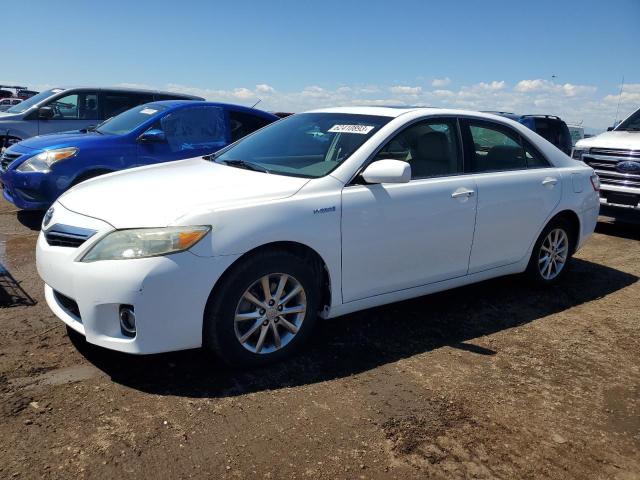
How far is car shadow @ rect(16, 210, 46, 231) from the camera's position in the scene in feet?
21.6

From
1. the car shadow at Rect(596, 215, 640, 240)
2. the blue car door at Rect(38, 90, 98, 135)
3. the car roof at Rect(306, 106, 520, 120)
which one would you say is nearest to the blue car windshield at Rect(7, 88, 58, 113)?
the blue car door at Rect(38, 90, 98, 135)

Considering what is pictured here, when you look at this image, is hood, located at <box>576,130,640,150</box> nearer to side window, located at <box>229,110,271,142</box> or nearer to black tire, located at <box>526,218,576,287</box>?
black tire, located at <box>526,218,576,287</box>

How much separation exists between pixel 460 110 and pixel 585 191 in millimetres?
1647

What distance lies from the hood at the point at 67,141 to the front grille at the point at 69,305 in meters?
3.68

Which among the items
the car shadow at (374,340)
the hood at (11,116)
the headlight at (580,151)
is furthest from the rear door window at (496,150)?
the hood at (11,116)

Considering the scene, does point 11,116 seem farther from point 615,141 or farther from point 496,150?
→ point 615,141

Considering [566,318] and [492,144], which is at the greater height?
[492,144]

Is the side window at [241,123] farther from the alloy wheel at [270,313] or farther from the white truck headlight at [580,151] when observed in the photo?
the white truck headlight at [580,151]

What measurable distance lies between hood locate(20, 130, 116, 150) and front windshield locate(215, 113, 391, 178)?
286 cm

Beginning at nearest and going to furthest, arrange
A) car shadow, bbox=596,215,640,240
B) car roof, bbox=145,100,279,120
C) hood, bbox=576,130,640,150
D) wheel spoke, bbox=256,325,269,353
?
wheel spoke, bbox=256,325,269,353 → car roof, bbox=145,100,279,120 → hood, bbox=576,130,640,150 → car shadow, bbox=596,215,640,240

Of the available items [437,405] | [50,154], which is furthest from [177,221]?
[50,154]

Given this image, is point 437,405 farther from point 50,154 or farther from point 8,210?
point 8,210

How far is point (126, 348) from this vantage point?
115 inches

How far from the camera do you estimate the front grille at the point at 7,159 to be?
22.2ft
